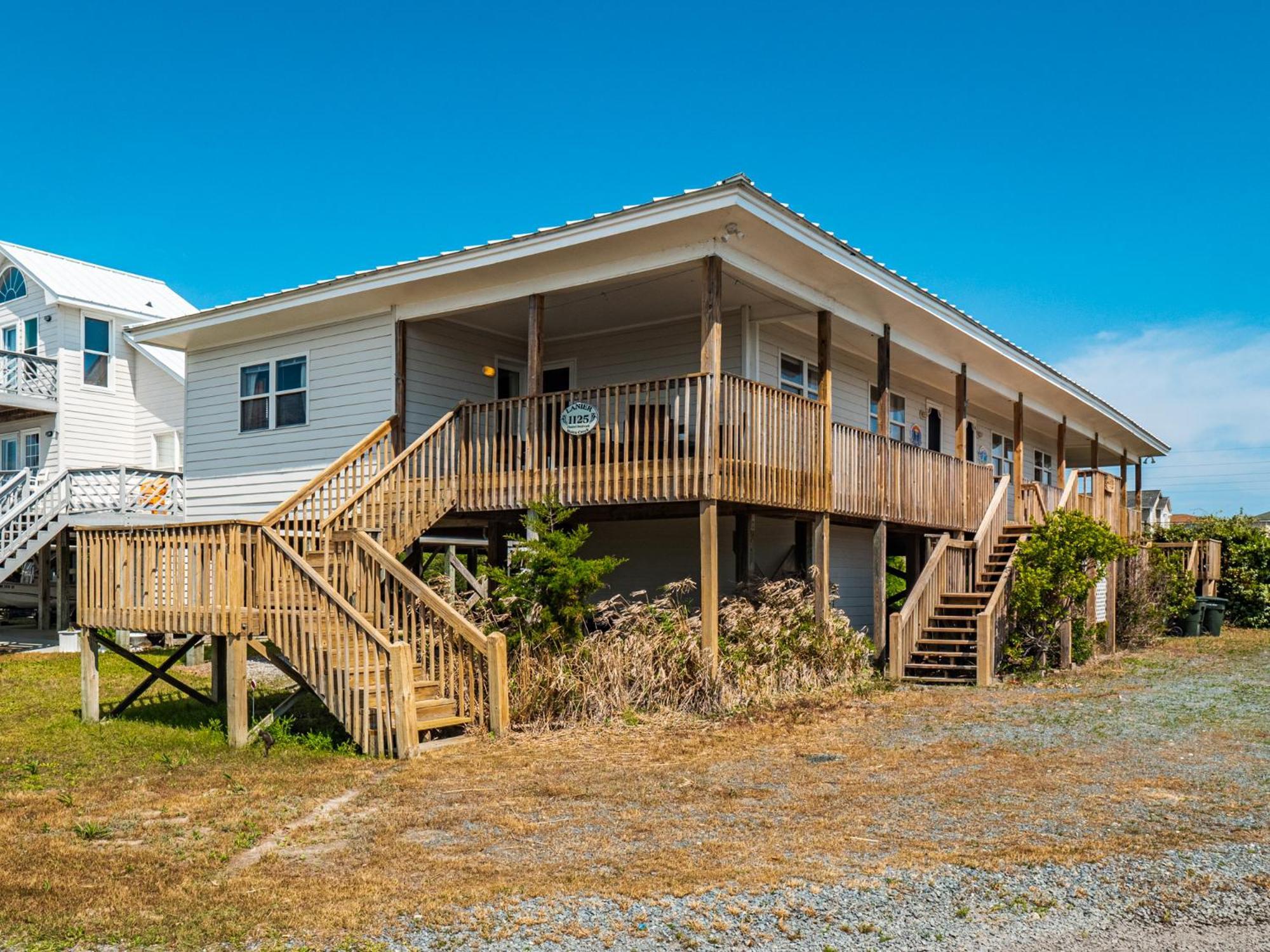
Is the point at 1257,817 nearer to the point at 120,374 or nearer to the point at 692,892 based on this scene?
the point at 692,892

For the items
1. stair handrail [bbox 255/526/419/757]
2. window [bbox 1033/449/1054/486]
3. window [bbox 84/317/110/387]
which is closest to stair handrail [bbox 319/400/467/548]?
stair handrail [bbox 255/526/419/757]

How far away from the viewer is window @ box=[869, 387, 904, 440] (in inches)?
826

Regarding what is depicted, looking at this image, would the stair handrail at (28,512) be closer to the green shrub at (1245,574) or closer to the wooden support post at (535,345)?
the wooden support post at (535,345)

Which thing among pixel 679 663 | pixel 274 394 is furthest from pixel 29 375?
pixel 679 663

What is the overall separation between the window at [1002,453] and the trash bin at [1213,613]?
5.12 meters

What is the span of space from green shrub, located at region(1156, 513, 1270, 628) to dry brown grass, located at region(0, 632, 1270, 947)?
18961 mm

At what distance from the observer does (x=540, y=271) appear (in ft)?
46.9

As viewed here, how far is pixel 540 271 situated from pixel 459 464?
2.68m

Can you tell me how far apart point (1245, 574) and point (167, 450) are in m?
27.3

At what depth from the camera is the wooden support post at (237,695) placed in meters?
10.6

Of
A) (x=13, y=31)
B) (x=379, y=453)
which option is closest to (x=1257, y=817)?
(x=379, y=453)

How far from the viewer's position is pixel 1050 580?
51.6ft

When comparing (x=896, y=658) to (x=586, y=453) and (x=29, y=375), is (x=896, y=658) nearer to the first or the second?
(x=586, y=453)

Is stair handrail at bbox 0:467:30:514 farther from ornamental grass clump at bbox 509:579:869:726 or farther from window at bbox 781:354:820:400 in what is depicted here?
window at bbox 781:354:820:400
